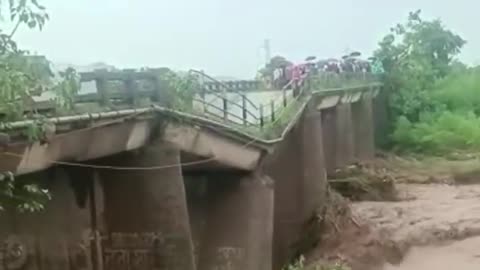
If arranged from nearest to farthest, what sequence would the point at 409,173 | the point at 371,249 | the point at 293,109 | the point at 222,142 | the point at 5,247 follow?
the point at 5,247 → the point at 222,142 → the point at 371,249 → the point at 293,109 → the point at 409,173

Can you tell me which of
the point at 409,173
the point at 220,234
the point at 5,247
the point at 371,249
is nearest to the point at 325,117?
the point at 409,173

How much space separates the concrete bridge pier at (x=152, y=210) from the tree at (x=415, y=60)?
2683 centimetres

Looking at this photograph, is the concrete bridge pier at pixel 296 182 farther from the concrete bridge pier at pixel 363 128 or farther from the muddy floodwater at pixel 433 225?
the concrete bridge pier at pixel 363 128

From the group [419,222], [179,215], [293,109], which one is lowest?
[419,222]

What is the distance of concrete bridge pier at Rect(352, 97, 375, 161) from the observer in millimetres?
38409

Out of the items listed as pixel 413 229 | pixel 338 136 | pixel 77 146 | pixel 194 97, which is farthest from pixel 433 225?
pixel 77 146

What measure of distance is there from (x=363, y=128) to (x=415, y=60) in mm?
6879

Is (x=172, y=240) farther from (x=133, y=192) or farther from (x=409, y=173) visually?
(x=409, y=173)

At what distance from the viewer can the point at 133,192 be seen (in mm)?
17000

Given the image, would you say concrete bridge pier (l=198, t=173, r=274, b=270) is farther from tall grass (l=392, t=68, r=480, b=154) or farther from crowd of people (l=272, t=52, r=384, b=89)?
tall grass (l=392, t=68, r=480, b=154)

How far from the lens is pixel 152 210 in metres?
16.7

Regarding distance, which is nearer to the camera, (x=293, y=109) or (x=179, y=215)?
(x=179, y=215)

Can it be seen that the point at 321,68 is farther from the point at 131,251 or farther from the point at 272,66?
the point at 131,251

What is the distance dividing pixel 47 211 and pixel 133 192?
1583 mm
